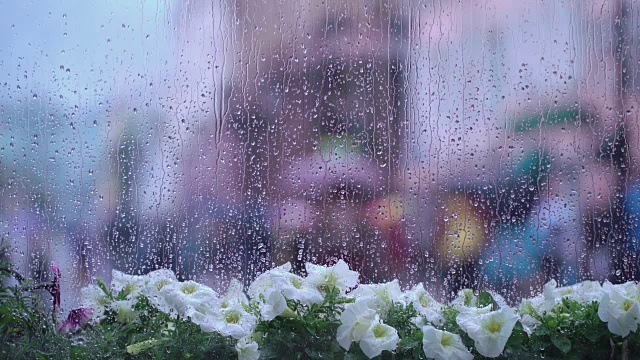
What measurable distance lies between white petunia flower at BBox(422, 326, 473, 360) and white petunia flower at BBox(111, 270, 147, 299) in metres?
0.51

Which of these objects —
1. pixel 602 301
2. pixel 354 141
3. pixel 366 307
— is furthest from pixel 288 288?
pixel 602 301

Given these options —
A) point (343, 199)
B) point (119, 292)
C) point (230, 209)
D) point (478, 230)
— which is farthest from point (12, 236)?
point (478, 230)

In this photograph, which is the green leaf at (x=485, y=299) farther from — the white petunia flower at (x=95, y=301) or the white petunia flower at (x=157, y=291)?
the white petunia flower at (x=95, y=301)

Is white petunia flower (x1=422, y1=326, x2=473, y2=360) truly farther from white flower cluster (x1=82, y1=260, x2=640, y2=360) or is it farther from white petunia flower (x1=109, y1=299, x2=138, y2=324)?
white petunia flower (x1=109, y1=299, x2=138, y2=324)

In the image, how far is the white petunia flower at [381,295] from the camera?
0.92 meters

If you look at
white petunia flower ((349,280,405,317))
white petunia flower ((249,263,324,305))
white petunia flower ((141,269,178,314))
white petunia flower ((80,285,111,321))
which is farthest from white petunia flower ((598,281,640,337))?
white petunia flower ((80,285,111,321))

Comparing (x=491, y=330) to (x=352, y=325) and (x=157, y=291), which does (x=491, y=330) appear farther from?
(x=157, y=291)

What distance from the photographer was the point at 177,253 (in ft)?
3.69

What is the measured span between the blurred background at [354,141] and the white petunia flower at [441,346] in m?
0.22

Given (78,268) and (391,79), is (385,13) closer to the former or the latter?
(391,79)

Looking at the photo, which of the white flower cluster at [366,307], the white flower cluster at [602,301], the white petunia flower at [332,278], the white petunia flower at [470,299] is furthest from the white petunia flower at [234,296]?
the white flower cluster at [602,301]

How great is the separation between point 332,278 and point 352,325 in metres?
0.10

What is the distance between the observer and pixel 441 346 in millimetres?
837

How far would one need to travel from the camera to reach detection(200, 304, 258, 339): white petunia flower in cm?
87
